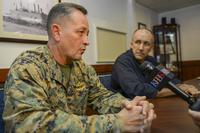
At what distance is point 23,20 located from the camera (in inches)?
84.8

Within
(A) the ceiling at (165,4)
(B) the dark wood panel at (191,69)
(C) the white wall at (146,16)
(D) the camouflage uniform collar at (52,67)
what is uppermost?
(A) the ceiling at (165,4)

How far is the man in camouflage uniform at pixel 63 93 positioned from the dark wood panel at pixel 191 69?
4.38m

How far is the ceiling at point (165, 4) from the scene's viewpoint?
4750 millimetres

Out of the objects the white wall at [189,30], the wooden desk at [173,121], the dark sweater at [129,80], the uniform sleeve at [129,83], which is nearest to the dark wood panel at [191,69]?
the white wall at [189,30]

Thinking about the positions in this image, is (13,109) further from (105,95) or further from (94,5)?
(94,5)

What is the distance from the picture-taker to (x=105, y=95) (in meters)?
1.41


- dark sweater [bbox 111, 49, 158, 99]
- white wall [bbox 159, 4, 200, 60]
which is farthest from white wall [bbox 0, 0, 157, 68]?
white wall [bbox 159, 4, 200, 60]

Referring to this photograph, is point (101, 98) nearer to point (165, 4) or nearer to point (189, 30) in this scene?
point (165, 4)

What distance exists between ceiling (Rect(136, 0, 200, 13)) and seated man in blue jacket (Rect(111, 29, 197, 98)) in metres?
2.51

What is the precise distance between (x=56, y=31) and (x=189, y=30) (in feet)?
15.5

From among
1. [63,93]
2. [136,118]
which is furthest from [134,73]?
[136,118]

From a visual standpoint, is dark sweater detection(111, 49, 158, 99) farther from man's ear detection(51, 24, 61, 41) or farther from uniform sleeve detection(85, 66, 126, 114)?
man's ear detection(51, 24, 61, 41)

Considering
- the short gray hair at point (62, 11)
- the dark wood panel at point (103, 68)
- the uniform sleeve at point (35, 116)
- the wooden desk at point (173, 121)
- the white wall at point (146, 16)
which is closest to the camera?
the uniform sleeve at point (35, 116)

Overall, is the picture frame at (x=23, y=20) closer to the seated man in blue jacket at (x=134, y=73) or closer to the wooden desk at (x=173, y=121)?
the seated man in blue jacket at (x=134, y=73)
